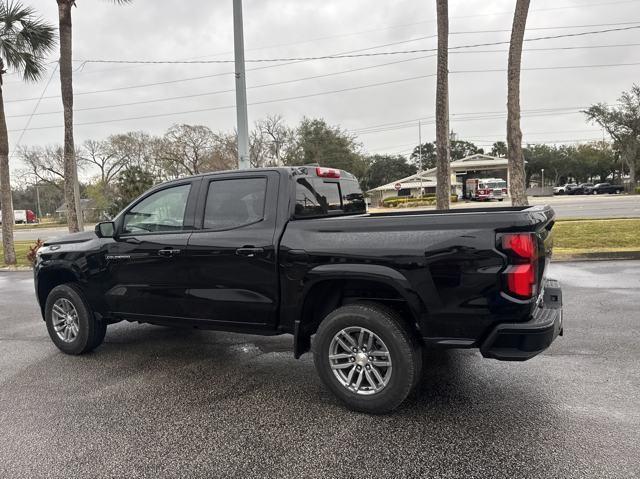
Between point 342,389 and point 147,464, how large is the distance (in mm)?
1445

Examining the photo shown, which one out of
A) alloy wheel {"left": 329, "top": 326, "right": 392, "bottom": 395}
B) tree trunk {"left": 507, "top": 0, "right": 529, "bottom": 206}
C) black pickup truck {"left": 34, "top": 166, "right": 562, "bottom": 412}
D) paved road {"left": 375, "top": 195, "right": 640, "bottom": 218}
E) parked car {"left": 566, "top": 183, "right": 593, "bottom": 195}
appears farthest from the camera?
parked car {"left": 566, "top": 183, "right": 593, "bottom": 195}

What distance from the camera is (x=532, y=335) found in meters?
3.15

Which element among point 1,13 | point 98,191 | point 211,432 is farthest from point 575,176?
point 211,432

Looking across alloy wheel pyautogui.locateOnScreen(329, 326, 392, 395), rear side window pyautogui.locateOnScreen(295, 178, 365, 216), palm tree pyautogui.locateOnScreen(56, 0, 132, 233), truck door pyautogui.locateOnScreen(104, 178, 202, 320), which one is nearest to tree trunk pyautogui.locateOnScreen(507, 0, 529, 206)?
rear side window pyautogui.locateOnScreen(295, 178, 365, 216)

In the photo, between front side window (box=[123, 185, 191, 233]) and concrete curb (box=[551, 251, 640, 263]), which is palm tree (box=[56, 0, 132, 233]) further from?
concrete curb (box=[551, 251, 640, 263])

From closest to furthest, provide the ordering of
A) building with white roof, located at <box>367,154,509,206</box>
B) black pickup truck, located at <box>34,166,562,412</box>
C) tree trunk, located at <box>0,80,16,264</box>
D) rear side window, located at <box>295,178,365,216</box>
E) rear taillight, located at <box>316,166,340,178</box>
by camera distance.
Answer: black pickup truck, located at <box>34,166,562,412</box>
rear side window, located at <box>295,178,365,216</box>
rear taillight, located at <box>316,166,340,178</box>
tree trunk, located at <box>0,80,16,264</box>
building with white roof, located at <box>367,154,509,206</box>

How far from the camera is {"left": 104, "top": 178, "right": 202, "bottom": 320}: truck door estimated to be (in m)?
4.49

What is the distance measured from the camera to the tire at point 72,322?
5.18 m

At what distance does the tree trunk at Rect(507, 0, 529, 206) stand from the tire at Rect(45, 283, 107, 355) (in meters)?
9.75

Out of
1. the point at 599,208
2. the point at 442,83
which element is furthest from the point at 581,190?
the point at 442,83

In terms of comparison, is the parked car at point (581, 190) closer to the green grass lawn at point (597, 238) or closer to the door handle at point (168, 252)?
the green grass lawn at point (597, 238)

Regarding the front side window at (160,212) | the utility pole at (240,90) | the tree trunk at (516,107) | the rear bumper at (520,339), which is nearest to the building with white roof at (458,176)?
the tree trunk at (516,107)

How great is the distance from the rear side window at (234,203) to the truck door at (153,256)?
0.21m

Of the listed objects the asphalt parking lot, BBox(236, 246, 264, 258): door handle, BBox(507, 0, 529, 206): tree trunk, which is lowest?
the asphalt parking lot
